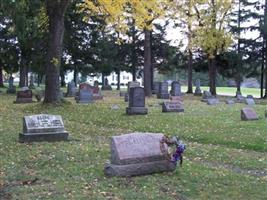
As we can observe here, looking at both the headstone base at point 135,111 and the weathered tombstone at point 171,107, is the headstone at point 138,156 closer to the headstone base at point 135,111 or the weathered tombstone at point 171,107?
the headstone base at point 135,111

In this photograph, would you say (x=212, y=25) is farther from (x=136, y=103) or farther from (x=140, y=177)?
(x=140, y=177)

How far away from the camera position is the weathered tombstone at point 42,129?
11820 millimetres

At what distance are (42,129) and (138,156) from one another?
4433 millimetres

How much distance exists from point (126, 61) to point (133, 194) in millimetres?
45067

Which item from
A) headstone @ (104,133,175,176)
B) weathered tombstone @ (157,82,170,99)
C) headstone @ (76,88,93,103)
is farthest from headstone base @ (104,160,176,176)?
weathered tombstone @ (157,82,170,99)

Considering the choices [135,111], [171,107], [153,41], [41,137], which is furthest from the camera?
[153,41]

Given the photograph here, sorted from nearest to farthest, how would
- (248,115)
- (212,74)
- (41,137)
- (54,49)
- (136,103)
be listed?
(41,137) → (248,115) → (136,103) → (54,49) → (212,74)

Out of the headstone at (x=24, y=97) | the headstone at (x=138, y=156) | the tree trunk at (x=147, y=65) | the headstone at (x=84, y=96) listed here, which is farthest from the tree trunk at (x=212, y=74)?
the headstone at (x=138, y=156)

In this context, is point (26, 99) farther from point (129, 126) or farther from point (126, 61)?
point (126, 61)

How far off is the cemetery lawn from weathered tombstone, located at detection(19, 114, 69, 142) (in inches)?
12.4

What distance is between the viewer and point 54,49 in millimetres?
21625

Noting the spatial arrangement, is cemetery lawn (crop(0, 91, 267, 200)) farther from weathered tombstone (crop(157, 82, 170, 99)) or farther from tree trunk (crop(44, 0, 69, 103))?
weathered tombstone (crop(157, 82, 170, 99))

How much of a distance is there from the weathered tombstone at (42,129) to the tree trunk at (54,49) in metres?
9.30

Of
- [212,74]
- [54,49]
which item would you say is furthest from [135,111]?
[212,74]
